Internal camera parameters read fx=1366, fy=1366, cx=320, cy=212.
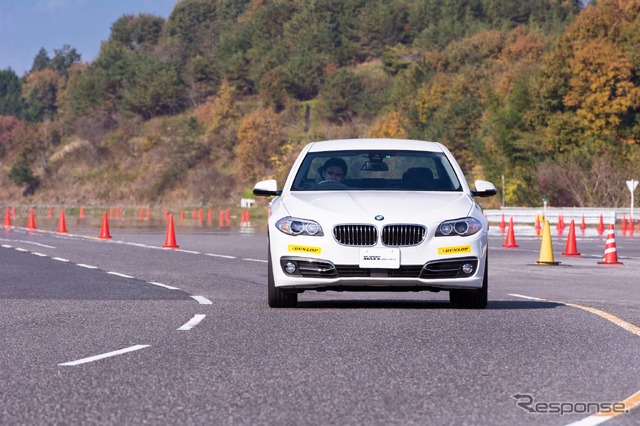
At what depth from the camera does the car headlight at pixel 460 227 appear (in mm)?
12984

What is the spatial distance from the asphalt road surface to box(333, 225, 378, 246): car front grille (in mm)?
718

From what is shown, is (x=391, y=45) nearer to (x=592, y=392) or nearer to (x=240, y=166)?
(x=240, y=166)

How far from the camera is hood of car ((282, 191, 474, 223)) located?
12.9m

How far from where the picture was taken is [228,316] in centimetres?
1277

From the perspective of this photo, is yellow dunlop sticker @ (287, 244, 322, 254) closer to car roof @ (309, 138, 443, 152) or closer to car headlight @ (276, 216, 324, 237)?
car headlight @ (276, 216, 324, 237)

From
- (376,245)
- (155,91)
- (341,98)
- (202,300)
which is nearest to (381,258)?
(376,245)

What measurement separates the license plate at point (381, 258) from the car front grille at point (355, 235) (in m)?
0.12

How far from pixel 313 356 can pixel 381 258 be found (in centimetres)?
332

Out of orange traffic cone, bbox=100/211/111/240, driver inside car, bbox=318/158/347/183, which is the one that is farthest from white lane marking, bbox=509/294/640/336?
orange traffic cone, bbox=100/211/111/240

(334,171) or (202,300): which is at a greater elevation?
(334,171)

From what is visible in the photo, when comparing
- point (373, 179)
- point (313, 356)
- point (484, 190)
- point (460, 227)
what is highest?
point (373, 179)

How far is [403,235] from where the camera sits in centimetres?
1294

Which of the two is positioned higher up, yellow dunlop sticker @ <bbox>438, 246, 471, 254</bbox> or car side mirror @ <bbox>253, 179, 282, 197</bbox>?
car side mirror @ <bbox>253, 179, 282, 197</bbox>

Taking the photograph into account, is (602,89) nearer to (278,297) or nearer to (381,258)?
(278,297)
